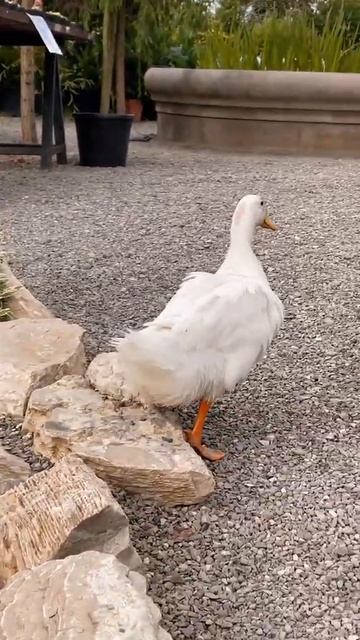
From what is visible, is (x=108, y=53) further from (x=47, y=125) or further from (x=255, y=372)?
(x=255, y=372)

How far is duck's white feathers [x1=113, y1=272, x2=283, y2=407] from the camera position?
2057 mm

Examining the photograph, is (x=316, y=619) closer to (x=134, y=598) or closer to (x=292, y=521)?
(x=292, y=521)

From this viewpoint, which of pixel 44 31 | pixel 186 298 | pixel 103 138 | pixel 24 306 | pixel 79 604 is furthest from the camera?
pixel 103 138

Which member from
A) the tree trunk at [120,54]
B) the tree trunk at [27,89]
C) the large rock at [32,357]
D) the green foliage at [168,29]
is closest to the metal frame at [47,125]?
the tree trunk at [27,89]

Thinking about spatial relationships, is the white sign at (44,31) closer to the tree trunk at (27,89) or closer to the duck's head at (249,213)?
the tree trunk at (27,89)

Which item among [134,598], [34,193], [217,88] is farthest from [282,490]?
[217,88]

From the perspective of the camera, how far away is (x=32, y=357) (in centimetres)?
251

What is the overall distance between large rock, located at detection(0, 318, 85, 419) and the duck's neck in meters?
0.50

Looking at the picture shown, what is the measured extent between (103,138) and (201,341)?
4.72 m

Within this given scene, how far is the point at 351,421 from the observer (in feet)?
8.39

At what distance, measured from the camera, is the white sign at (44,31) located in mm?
5363

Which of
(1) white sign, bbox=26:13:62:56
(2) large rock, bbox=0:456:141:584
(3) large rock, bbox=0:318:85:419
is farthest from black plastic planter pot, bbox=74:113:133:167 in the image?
(2) large rock, bbox=0:456:141:584

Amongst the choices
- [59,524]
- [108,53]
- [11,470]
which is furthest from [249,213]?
[108,53]

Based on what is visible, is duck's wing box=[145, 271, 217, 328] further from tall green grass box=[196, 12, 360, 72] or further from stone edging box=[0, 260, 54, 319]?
tall green grass box=[196, 12, 360, 72]
